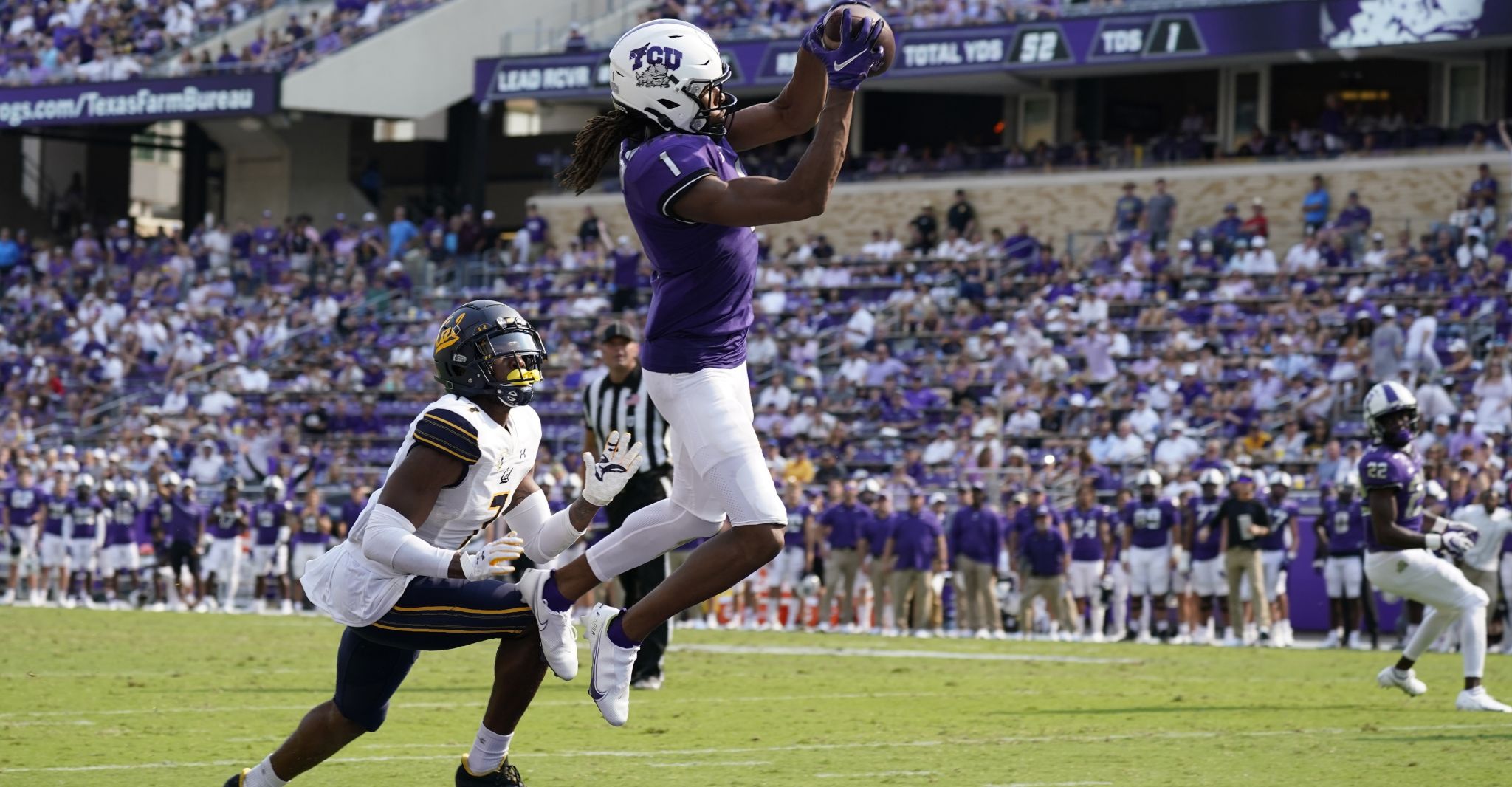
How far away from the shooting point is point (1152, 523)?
57.4 ft

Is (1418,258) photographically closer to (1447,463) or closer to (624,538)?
(1447,463)

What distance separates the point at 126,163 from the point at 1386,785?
1411 inches

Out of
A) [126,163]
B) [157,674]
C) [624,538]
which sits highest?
[126,163]

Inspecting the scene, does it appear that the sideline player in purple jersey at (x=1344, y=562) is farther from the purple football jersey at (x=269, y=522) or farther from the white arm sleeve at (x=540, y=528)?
the white arm sleeve at (x=540, y=528)

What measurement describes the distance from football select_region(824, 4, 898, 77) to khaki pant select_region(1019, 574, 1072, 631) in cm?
1235

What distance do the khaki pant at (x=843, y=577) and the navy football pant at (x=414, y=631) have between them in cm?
1256

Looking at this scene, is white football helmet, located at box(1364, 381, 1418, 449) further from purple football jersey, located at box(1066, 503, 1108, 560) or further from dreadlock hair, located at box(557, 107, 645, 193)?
purple football jersey, located at box(1066, 503, 1108, 560)

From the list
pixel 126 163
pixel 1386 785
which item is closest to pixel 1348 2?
pixel 1386 785

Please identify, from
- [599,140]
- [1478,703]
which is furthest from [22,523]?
[599,140]

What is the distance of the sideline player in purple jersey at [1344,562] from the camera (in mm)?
16250

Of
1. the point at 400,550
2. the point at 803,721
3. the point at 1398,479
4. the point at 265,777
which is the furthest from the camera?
the point at 1398,479

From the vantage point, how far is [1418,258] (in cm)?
2145

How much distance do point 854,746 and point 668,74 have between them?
11.0 ft

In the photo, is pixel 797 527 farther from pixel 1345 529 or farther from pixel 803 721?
pixel 803 721
